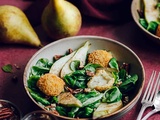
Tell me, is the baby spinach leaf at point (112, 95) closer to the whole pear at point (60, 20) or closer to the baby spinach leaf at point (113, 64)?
the baby spinach leaf at point (113, 64)

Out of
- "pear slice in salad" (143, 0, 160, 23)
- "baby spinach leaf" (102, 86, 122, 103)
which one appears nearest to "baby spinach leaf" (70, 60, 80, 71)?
"baby spinach leaf" (102, 86, 122, 103)

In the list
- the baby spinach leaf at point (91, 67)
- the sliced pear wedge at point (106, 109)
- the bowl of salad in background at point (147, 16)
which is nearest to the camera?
the sliced pear wedge at point (106, 109)

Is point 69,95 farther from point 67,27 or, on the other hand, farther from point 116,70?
point 67,27

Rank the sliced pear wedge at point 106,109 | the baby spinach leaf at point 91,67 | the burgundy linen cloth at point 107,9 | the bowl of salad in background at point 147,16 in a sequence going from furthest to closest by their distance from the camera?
the burgundy linen cloth at point 107,9
the bowl of salad in background at point 147,16
the baby spinach leaf at point 91,67
the sliced pear wedge at point 106,109

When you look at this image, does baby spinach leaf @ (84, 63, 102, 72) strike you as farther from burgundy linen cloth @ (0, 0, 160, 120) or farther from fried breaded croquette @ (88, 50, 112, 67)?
burgundy linen cloth @ (0, 0, 160, 120)

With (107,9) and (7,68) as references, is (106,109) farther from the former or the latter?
(107,9)

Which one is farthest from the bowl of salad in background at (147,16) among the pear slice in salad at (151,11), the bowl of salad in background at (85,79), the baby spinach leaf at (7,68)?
the baby spinach leaf at (7,68)
